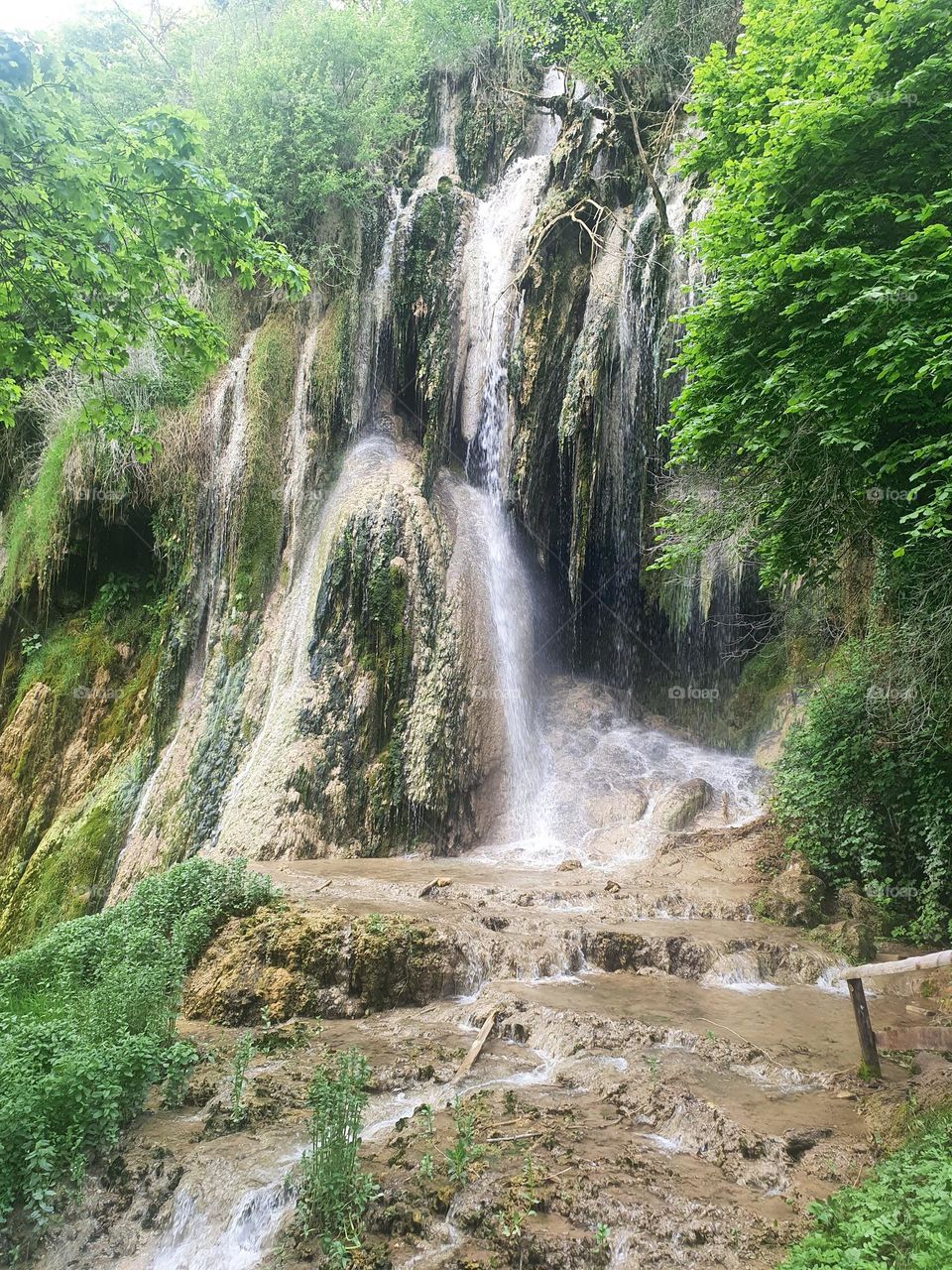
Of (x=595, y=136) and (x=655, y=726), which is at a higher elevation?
(x=595, y=136)

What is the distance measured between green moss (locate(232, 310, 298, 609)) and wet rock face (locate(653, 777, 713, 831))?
25.1 ft

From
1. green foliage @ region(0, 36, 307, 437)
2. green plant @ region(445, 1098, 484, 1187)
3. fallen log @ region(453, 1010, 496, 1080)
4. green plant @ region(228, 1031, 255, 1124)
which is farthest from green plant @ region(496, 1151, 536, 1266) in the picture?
green foliage @ region(0, 36, 307, 437)

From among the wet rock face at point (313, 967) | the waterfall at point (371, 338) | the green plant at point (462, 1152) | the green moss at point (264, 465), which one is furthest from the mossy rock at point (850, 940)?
the waterfall at point (371, 338)

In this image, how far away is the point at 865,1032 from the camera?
16.6ft

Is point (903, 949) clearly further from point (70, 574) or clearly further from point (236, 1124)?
point (70, 574)

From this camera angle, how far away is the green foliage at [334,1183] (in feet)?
11.7

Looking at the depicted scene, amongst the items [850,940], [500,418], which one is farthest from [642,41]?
[850,940]

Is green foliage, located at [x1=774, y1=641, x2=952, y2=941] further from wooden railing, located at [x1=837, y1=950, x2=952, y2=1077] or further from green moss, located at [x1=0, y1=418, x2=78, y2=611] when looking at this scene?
green moss, located at [x1=0, y1=418, x2=78, y2=611]

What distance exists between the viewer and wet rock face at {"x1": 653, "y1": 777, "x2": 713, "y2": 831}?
1138 centimetres

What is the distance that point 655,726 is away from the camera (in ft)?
49.2

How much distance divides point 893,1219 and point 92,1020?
4.45 m

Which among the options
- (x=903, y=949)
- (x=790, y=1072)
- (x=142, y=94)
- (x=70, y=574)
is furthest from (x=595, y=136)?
(x=790, y=1072)

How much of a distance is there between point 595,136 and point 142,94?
404 inches

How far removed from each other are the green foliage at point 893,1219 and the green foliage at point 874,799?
4.40 metres
